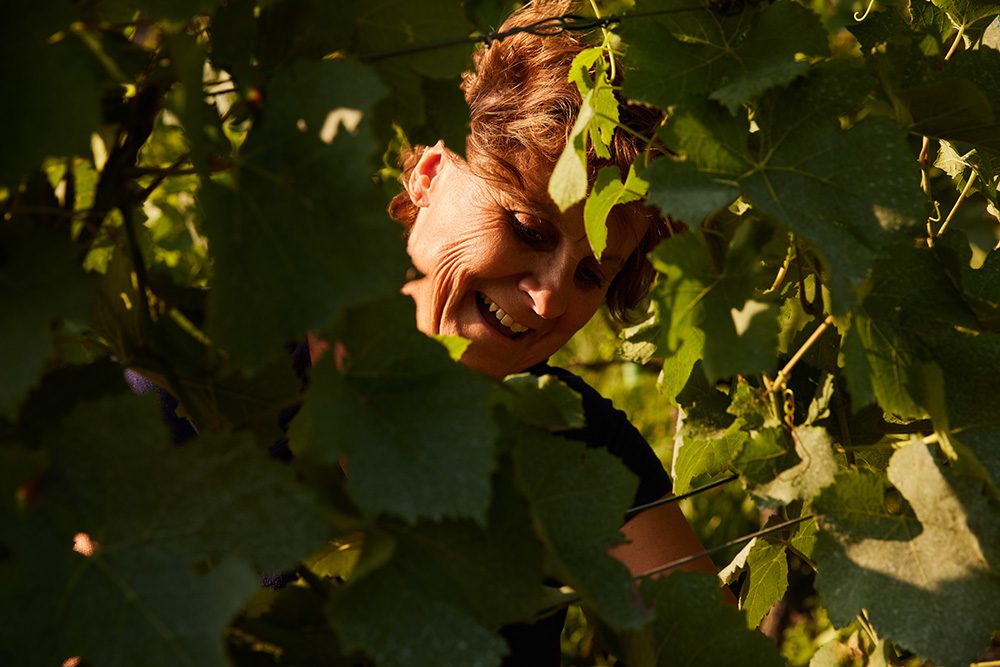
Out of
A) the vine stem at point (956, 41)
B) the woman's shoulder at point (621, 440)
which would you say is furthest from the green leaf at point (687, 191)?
the woman's shoulder at point (621, 440)

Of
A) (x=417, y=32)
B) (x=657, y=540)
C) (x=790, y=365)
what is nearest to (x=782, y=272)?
(x=790, y=365)

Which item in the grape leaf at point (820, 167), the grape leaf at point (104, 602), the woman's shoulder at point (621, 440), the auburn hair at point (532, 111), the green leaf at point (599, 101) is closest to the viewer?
the grape leaf at point (104, 602)

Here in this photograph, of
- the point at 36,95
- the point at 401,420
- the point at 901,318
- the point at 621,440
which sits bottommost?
the point at 621,440

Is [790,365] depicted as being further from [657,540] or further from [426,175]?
[426,175]

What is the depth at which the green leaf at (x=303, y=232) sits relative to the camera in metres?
0.78

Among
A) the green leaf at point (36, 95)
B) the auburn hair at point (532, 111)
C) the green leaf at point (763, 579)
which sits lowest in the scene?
the green leaf at point (763, 579)

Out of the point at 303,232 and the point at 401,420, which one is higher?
the point at 303,232

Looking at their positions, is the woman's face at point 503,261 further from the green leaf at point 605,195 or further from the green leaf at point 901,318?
the green leaf at point 901,318

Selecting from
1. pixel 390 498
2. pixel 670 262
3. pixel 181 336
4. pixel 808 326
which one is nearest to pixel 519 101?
pixel 808 326

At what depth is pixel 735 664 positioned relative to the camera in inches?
40.9

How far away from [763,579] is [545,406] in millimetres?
727

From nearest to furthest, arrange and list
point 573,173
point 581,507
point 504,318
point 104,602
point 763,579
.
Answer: point 104,602 → point 581,507 → point 573,173 → point 763,579 → point 504,318

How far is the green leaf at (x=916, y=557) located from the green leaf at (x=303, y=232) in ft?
1.83

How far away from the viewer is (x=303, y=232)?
79 cm
